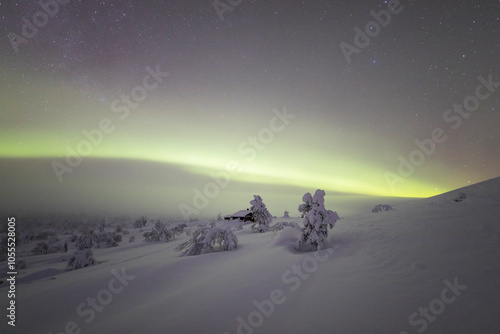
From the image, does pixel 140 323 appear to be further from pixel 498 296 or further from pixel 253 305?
pixel 498 296

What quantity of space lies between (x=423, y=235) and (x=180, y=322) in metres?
9.19

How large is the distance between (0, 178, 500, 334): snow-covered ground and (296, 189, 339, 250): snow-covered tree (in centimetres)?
73

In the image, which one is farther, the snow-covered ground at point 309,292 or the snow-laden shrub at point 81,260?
the snow-laden shrub at point 81,260

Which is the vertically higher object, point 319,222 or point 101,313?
point 319,222

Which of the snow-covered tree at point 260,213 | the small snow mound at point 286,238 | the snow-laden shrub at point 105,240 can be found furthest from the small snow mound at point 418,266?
the snow-laden shrub at point 105,240

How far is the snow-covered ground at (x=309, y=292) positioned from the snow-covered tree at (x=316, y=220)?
731mm

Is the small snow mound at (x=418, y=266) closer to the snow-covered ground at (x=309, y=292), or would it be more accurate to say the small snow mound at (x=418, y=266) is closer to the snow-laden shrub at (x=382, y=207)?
the snow-covered ground at (x=309, y=292)

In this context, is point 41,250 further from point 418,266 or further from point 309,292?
point 418,266

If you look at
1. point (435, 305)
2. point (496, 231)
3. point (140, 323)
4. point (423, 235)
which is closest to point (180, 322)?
point (140, 323)

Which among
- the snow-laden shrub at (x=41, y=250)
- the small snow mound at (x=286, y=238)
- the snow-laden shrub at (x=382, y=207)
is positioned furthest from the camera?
the snow-laden shrub at (x=382, y=207)

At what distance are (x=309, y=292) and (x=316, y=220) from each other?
169 inches

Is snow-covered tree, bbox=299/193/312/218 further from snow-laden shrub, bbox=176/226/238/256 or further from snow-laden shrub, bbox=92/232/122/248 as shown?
snow-laden shrub, bbox=92/232/122/248

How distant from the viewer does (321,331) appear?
3.26 meters

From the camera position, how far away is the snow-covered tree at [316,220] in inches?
331
